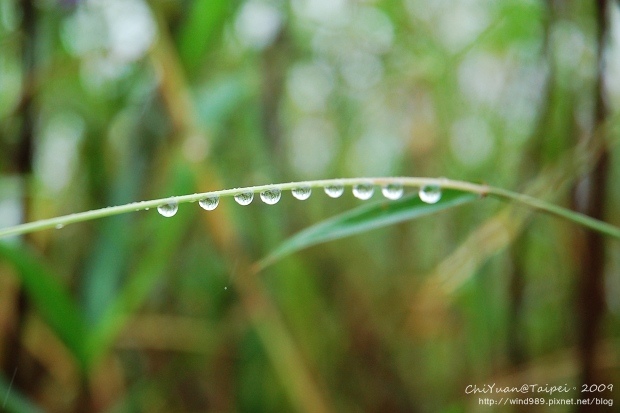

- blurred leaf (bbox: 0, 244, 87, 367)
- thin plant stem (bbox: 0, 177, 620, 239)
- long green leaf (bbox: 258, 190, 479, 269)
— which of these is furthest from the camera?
blurred leaf (bbox: 0, 244, 87, 367)

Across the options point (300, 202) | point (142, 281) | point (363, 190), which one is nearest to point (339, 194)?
point (363, 190)

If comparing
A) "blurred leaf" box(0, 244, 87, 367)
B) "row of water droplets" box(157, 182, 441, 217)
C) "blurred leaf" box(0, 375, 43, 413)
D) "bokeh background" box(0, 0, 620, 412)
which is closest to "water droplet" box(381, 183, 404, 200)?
"row of water droplets" box(157, 182, 441, 217)

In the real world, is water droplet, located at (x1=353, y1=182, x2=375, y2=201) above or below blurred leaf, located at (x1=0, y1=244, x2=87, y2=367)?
above

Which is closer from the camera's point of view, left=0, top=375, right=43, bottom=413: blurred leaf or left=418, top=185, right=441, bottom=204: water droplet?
left=418, top=185, right=441, bottom=204: water droplet

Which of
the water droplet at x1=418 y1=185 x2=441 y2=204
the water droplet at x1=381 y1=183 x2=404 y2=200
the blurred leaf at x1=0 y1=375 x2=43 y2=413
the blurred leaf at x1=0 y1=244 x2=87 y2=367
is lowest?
the blurred leaf at x1=0 y1=375 x2=43 y2=413

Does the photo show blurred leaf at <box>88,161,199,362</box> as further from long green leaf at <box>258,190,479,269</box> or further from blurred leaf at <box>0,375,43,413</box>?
long green leaf at <box>258,190,479,269</box>

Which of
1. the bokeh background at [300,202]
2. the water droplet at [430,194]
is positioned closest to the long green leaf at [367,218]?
the water droplet at [430,194]
